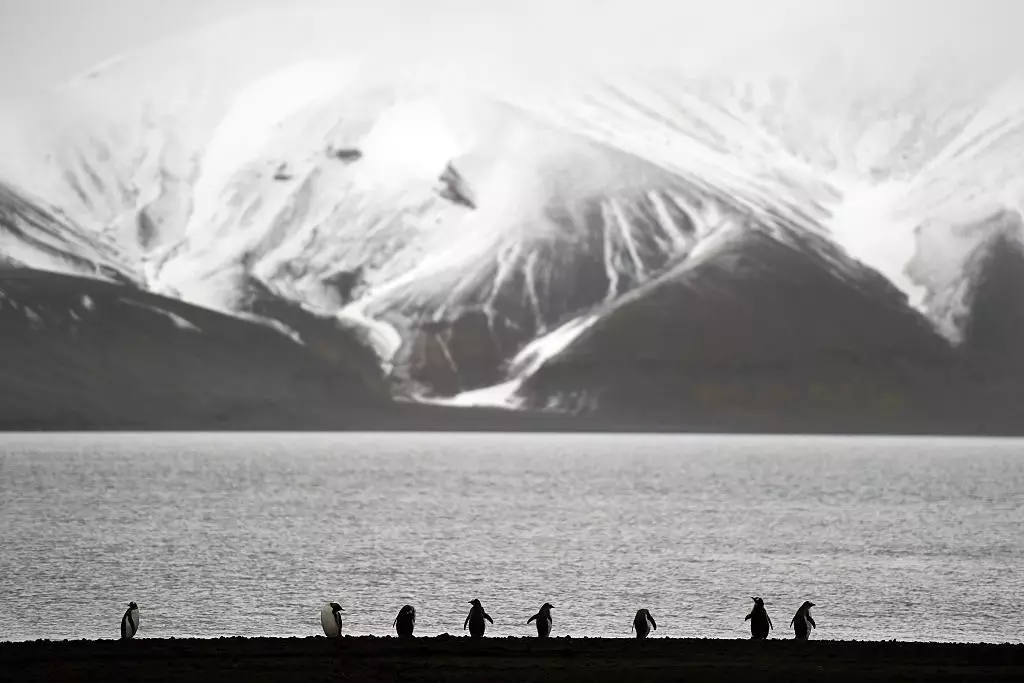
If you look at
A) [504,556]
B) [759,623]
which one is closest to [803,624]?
[759,623]

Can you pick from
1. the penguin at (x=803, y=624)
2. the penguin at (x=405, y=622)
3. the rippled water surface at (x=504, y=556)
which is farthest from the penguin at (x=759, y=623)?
the rippled water surface at (x=504, y=556)

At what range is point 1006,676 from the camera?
1115 inches

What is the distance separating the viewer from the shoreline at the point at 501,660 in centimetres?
2828

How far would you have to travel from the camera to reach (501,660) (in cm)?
3047

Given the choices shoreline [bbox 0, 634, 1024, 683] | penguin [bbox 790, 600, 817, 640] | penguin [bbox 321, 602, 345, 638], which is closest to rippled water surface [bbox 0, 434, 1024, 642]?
penguin [bbox 790, 600, 817, 640]

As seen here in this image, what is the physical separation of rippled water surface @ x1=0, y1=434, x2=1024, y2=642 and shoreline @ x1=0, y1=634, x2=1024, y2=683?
12232mm

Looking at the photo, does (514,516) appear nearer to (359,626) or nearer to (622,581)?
(622,581)

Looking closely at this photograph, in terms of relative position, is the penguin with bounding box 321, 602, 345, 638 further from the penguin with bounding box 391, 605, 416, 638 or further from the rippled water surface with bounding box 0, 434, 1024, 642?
the rippled water surface with bounding box 0, 434, 1024, 642

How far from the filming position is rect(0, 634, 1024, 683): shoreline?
28.3 meters

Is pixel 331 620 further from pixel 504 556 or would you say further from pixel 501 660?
pixel 504 556

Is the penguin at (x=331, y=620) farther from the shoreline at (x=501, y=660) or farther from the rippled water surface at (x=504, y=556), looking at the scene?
the rippled water surface at (x=504, y=556)

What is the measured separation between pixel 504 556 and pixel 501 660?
42.8 m

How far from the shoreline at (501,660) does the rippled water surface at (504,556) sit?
40.1ft

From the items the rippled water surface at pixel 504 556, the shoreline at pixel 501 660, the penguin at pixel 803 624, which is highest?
the rippled water surface at pixel 504 556
